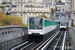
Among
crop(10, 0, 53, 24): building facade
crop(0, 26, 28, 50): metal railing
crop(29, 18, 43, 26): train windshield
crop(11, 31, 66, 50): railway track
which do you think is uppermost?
crop(10, 0, 53, 24): building facade

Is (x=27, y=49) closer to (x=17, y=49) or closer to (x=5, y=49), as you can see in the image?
(x=17, y=49)

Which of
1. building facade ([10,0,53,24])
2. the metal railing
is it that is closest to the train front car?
the metal railing

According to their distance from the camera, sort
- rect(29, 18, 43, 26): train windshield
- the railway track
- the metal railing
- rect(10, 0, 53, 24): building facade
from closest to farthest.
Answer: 1. the metal railing
2. the railway track
3. rect(29, 18, 43, 26): train windshield
4. rect(10, 0, 53, 24): building facade

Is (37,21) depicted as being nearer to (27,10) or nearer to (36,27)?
(36,27)

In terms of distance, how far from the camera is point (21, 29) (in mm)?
21688

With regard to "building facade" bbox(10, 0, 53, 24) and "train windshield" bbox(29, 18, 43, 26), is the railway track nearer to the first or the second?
"train windshield" bbox(29, 18, 43, 26)

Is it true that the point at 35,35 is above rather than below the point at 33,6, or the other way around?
below

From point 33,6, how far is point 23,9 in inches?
384

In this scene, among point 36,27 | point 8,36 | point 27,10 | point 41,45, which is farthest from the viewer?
point 27,10

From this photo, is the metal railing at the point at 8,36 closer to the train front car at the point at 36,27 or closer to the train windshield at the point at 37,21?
the train front car at the point at 36,27

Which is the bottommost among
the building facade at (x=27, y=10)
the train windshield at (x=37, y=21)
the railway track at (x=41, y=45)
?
the railway track at (x=41, y=45)

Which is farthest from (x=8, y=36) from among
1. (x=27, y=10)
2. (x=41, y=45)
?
(x=27, y=10)

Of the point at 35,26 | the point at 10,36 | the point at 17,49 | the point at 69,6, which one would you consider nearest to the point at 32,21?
the point at 35,26

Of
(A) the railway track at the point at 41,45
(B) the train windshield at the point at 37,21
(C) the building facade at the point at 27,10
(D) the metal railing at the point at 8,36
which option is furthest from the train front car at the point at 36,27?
(C) the building facade at the point at 27,10
